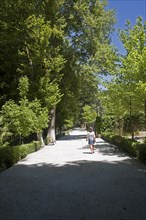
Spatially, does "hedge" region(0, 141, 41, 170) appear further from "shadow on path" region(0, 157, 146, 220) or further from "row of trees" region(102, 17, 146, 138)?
"row of trees" region(102, 17, 146, 138)

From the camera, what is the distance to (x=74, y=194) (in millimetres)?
8539

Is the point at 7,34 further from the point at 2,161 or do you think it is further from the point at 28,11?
the point at 2,161

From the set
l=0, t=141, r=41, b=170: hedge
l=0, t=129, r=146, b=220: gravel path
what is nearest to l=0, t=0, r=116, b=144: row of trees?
l=0, t=141, r=41, b=170: hedge

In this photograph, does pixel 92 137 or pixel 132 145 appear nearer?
pixel 132 145

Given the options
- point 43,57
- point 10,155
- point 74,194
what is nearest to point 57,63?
point 43,57

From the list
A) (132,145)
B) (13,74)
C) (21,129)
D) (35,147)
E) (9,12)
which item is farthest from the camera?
(13,74)

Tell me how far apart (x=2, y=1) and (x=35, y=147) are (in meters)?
14.4

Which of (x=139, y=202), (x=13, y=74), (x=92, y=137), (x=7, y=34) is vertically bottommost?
(x=139, y=202)

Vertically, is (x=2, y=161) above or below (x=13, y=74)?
below

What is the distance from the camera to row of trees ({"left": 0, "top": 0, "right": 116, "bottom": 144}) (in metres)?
21.9

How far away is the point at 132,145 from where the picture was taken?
17.9m

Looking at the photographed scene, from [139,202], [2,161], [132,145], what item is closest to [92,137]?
[132,145]

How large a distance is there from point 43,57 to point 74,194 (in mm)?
20171

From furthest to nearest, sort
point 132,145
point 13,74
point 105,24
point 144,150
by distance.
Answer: point 105,24
point 13,74
point 132,145
point 144,150
